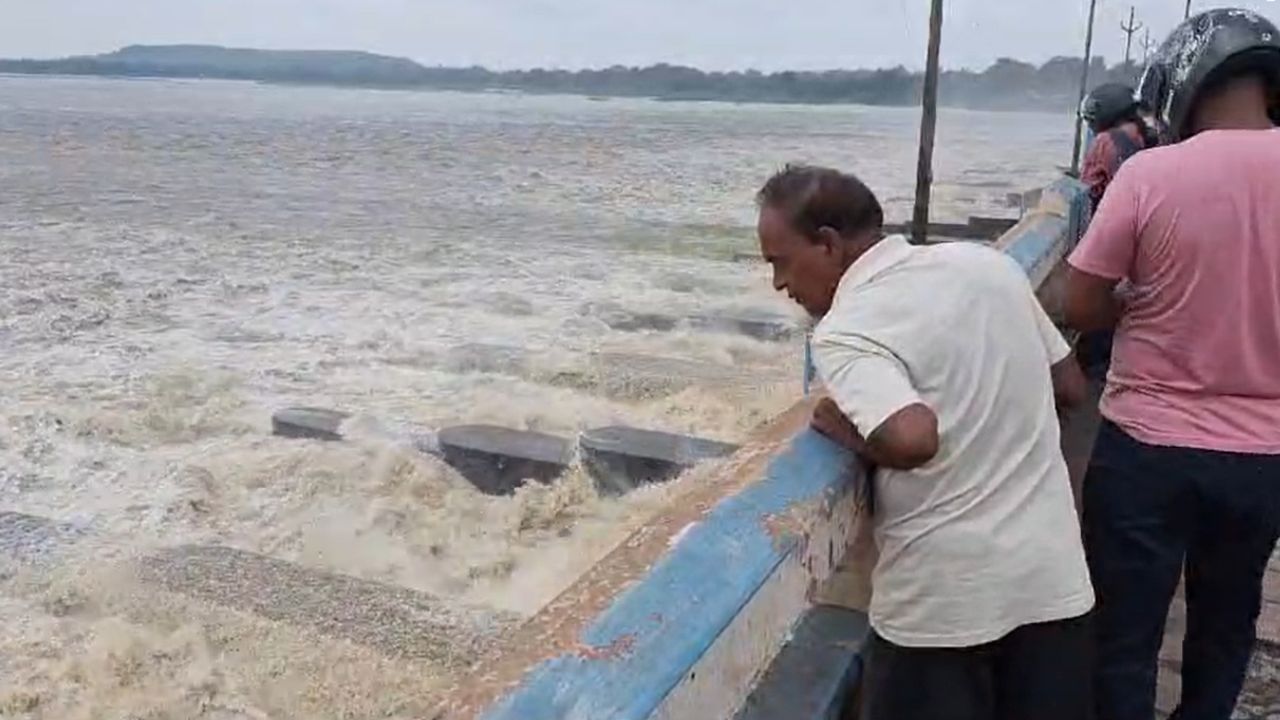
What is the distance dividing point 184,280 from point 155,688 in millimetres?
10703

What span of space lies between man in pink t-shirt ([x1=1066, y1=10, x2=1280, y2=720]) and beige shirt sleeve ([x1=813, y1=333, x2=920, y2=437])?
81 centimetres

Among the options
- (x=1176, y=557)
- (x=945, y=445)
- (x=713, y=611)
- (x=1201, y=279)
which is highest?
(x=1201, y=279)

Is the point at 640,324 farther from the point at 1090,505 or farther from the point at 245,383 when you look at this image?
the point at 1090,505

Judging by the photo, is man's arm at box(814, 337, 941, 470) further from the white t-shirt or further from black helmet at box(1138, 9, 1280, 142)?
black helmet at box(1138, 9, 1280, 142)

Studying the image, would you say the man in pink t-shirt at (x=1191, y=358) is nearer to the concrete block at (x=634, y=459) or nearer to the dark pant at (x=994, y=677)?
the dark pant at (x=994, y=677)

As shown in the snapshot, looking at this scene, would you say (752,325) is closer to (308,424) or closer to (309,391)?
(309,391)

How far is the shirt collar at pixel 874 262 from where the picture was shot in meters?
2.15

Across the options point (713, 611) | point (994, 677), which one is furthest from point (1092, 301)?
point (713, 611)

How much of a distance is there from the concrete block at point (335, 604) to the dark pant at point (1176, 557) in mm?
3452

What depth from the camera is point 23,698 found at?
211 inches

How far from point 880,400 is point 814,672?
79 centimetres

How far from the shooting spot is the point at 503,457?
7836 millimetres

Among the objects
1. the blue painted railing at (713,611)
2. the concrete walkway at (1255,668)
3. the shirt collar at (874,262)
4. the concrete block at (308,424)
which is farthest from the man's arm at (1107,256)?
the concrete block at (308,424)

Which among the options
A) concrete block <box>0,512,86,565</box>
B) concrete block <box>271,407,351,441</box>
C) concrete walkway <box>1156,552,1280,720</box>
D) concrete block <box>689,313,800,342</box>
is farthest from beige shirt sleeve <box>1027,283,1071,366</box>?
concrete block <box>689,313,800,342</box>
